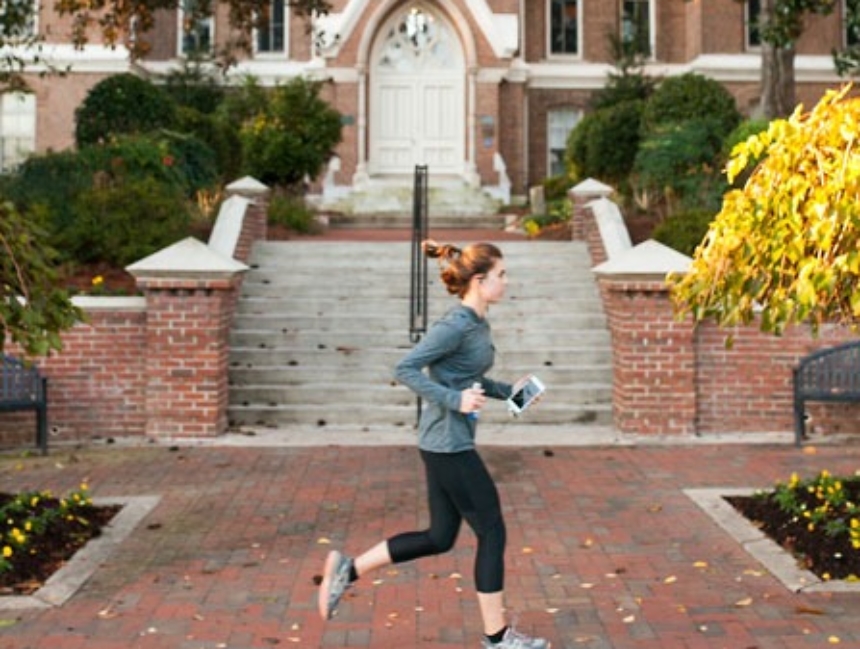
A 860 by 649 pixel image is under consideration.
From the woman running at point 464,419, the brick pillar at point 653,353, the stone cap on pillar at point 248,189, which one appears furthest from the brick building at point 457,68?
the woman running at point 464,419

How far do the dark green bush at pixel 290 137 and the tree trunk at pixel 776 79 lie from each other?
27.4 ft

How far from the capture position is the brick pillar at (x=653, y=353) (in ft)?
35.0

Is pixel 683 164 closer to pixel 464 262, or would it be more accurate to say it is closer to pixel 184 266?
pixel 184 266

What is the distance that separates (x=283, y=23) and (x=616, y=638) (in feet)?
93.9

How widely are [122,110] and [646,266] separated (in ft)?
42.8

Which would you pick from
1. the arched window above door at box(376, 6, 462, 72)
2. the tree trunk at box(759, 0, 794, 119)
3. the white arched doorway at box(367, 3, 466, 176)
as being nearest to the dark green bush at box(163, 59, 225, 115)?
the white arched doorway at box(367, 3, 466, 176)

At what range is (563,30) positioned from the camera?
32406mm

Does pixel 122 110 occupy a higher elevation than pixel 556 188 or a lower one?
higher

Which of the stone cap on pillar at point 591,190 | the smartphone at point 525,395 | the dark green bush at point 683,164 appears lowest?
the smartphone at point 525,395

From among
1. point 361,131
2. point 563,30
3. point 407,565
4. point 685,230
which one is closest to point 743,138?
point 685,230

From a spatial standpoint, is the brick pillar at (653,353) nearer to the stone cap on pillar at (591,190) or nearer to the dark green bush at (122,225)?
the stone cap on pillar at (591,190)

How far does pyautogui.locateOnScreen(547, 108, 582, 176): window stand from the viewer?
104ft

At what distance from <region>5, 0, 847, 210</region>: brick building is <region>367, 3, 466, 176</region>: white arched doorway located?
0.09ft

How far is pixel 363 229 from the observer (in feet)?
Result: 74.7
